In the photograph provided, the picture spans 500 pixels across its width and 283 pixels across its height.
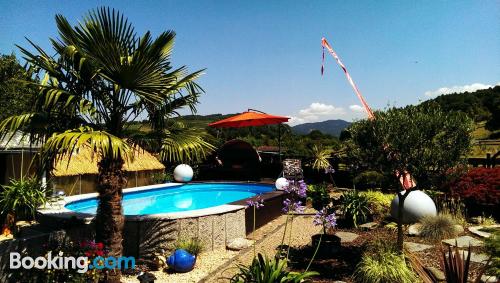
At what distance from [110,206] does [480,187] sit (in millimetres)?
10315

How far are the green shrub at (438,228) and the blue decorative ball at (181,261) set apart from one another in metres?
5.88

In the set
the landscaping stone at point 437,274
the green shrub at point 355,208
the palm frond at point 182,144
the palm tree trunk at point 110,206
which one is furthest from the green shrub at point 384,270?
the palm tree trunk at point 110,206

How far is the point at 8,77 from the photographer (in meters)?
17.5

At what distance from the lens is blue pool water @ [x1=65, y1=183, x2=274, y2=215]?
13498 millimetres

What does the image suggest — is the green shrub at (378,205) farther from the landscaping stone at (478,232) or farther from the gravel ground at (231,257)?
the landscaping stone at (478,232)

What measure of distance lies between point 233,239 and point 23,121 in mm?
5466

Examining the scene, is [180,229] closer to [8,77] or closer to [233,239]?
[233,239]

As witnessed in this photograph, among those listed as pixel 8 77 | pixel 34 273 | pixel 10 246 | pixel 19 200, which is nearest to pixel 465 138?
pixel 34 273

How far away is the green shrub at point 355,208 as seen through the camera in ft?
33.8

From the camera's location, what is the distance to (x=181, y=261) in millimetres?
7016

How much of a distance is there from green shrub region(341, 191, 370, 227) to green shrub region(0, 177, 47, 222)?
8764mm

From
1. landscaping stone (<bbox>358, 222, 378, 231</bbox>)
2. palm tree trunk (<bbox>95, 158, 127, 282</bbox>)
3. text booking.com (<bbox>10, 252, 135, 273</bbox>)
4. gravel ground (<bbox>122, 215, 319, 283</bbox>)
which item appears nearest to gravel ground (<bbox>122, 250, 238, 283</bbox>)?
gravel ground (<bbox>122, 215, 319, 283</bbox>)

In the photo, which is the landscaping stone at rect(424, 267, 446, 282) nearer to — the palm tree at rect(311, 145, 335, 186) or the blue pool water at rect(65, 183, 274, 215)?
the blue pool water at rect(65, 183, 274, 215)

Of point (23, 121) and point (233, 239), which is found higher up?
point (23, 121)
